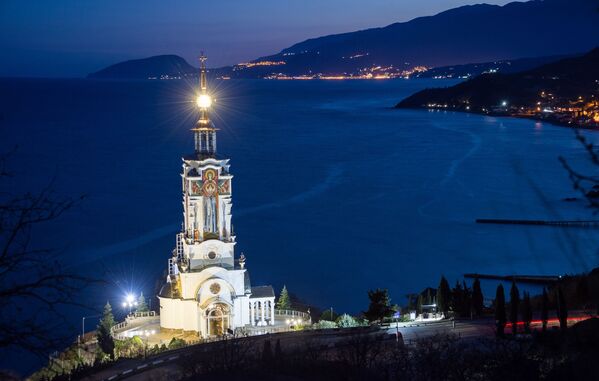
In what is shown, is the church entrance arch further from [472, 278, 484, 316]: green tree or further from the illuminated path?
[472, 278, 484, 316]: green tree

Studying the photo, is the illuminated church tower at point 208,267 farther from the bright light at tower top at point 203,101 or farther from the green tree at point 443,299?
the green tree at point 443,299

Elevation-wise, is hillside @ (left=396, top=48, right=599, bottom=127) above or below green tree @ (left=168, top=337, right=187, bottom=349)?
above

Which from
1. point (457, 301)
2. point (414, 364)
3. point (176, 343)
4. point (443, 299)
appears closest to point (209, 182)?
point (176, 343)

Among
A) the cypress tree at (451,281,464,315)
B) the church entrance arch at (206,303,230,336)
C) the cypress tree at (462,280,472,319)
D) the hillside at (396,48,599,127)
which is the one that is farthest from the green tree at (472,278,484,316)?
the hillside at (396,48,599,127)

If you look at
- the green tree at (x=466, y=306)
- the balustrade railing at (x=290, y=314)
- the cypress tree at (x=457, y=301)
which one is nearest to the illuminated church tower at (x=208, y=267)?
the balustrade railing at (x=290, y=314)

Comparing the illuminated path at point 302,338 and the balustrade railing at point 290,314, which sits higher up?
the illuminated path at point 302,338

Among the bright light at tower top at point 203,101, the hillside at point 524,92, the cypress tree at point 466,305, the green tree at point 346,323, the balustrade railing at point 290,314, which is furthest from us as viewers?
the hillside at point 524,92

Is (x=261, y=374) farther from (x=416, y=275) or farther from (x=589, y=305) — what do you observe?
(x=416, y=275)

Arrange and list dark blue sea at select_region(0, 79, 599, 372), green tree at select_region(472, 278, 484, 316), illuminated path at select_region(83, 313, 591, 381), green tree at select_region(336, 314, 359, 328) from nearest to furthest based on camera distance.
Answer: illuminated path at select_region(83, 313, 591, 381) < green tree at select_region(336, 314, 359, 328) < green tree at select_region(472, 278, 484, 316) < dark blue sea at select_region(0, 79, 599, 372)
